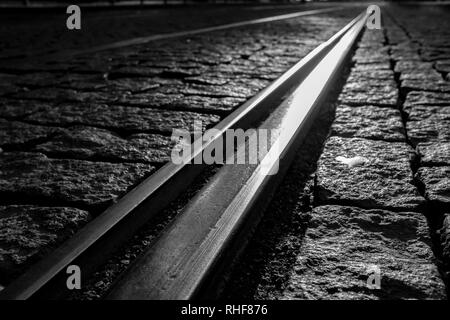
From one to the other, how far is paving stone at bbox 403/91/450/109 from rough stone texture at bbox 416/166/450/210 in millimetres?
1108

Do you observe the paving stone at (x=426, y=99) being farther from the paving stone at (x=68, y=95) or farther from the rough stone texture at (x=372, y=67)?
the paving stone at (x=68, y=95)

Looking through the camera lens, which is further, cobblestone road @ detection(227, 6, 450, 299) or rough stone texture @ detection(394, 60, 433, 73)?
rough stone texture @ detection(394, 60, 433, 73)

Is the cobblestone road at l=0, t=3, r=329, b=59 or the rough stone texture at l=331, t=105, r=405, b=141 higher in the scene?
the cobblestone road at l=0, t=3, r=329, b=59

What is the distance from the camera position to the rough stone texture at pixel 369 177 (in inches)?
61.2

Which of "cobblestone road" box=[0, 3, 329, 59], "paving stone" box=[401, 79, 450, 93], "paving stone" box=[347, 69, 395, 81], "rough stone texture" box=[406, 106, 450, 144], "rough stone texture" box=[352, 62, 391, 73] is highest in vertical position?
"cobblestone road" box=[0, 3, 329, 59]

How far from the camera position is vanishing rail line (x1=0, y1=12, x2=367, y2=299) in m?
1.05

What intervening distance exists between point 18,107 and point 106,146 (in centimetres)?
108

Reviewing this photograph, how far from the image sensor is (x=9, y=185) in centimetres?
172

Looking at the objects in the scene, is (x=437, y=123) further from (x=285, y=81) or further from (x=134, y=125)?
(x=134, y=125)

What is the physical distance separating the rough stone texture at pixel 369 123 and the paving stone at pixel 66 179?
3.53 feet

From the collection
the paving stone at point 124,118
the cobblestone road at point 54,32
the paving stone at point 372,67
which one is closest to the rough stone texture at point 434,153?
the paving stone at point 124,118

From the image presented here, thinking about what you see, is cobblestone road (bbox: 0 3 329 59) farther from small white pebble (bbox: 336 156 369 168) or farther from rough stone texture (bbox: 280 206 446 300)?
rough stone texture (bbox: 280 206 446 300)

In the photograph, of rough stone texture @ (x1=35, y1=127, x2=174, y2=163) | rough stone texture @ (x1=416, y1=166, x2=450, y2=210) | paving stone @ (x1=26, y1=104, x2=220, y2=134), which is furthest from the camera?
paving stone @ (x1=26, y1=104, x2=220, y2=134)

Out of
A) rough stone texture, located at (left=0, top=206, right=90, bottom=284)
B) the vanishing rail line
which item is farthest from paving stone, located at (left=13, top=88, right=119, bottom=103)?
rough stone texture, located at (left=0, top=206, right=90, bottom=284)
